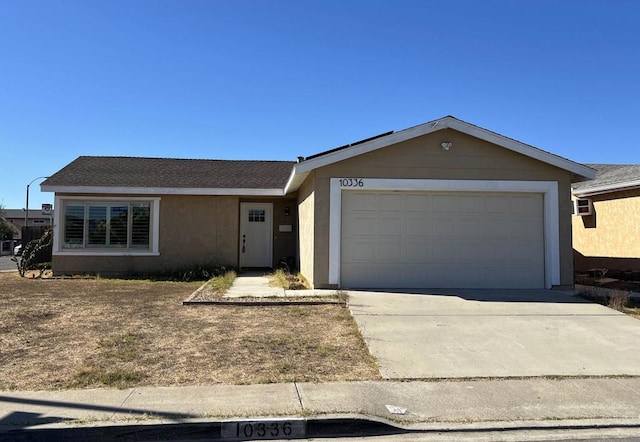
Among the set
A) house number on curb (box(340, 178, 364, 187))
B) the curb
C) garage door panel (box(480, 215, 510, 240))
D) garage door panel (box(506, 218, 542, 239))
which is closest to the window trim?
house number on curb (box(340, 178, 364, 187))

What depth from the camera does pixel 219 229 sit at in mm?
15633

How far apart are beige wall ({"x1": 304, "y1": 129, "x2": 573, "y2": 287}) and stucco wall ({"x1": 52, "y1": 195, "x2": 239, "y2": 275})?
17.0 feet

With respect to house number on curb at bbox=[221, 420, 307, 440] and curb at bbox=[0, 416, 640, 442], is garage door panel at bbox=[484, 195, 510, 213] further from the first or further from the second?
house number on curb at bbox=[221, 420, 307, 440]

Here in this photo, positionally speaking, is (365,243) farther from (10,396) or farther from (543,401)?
(10,396)

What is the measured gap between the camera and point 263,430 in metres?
4.40

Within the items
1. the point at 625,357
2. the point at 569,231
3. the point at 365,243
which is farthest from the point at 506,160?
the point at 625,357

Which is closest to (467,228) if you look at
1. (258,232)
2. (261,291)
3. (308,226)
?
(308,226)

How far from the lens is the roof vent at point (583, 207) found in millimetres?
16984

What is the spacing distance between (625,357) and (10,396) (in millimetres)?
7628

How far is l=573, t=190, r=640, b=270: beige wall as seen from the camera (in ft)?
49.6

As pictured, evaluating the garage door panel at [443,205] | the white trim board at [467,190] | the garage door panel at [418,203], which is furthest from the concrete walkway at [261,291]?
the garage door panel at [443,205]

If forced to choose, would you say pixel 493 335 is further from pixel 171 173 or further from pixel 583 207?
pixel 171 173

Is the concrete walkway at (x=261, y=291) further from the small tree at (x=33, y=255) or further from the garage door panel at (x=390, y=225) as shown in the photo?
the small tree at (x=33, y=255)

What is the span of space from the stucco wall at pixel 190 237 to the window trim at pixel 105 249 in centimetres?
13
